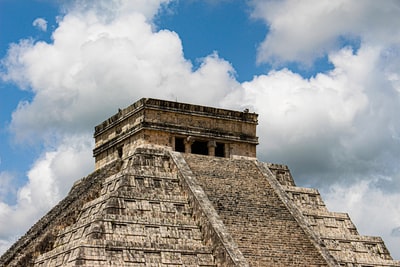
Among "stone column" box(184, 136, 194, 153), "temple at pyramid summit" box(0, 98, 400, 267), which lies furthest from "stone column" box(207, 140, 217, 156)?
"stone column" box(184, 136, 194, 153)

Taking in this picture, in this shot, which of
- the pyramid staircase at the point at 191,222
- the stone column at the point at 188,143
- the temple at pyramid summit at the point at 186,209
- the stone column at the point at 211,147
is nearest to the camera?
the pyramid staircase at the point at 191,222

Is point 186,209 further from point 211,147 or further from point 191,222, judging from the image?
point 211,147

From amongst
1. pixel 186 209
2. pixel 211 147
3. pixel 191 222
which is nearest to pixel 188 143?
pixel 211 147

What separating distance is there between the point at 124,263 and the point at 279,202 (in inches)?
223

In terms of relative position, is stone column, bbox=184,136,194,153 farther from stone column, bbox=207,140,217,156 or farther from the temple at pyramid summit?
stone column, bbox=207,140,217,156

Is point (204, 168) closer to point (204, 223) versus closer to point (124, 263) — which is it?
point (204, 223)

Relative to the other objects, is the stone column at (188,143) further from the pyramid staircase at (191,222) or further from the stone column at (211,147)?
the pyramid staircase at (191,222)

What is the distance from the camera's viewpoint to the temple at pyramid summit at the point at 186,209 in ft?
55.5

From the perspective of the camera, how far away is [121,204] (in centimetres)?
1784

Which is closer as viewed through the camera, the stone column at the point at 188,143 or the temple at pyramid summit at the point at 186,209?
the temple at pyramid summit at the point at 186,209

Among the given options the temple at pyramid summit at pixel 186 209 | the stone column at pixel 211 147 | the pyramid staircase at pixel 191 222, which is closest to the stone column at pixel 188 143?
the temple at pyramid summit at pixel 186 209

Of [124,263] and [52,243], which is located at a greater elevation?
[52,243]

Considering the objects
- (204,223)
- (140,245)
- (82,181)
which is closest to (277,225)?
(204,223)

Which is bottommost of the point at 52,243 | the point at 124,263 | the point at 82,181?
the point at 124,263
